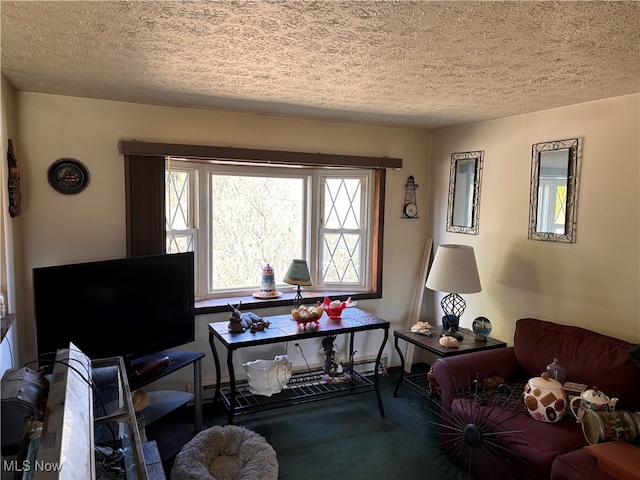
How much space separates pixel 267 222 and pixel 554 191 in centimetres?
214

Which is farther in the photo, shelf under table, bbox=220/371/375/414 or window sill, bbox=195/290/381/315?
window sill, bbox=195/290/381/315

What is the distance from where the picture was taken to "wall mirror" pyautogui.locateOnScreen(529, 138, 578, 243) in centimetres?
283

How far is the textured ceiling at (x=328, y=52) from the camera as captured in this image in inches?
57.6

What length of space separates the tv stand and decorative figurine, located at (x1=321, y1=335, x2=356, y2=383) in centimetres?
108

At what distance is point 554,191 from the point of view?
2.95 metres

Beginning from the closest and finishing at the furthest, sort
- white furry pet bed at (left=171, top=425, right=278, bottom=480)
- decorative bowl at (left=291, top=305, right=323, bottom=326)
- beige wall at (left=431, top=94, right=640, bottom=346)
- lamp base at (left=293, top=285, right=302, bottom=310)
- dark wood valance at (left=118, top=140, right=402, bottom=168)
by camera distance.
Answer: white furry pet bed at (left=171, top=425, right=278, bottom=480) → beige wall at (left=431, top=94, right=640, bottom=346) → dark wood valance at (left=118, top=140, right=402, bottom=168) → decorative bowl at (left=291, top=305, right=323, bottom=326) → lamp base at (left=293, top=285, right=302, bottom=310)

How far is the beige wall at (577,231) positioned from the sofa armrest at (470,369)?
46 centimetres

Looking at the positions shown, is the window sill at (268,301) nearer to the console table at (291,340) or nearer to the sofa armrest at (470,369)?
the console table at (291,340)

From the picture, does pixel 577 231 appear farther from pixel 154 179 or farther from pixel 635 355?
pixel 154 179

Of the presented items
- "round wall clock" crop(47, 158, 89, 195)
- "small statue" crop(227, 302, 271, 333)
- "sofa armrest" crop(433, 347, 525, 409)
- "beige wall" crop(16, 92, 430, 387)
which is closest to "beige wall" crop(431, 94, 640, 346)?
"sofa armrest" crop(433, 347, 525, 409)

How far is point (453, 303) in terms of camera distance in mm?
3479

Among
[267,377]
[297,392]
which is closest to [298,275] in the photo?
[267,377]

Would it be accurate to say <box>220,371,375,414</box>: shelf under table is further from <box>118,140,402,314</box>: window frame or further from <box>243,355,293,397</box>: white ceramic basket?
<box>118,140,402,314</box>: window frame

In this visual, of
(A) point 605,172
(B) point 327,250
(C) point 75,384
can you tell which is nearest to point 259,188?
(B) point 327,250
